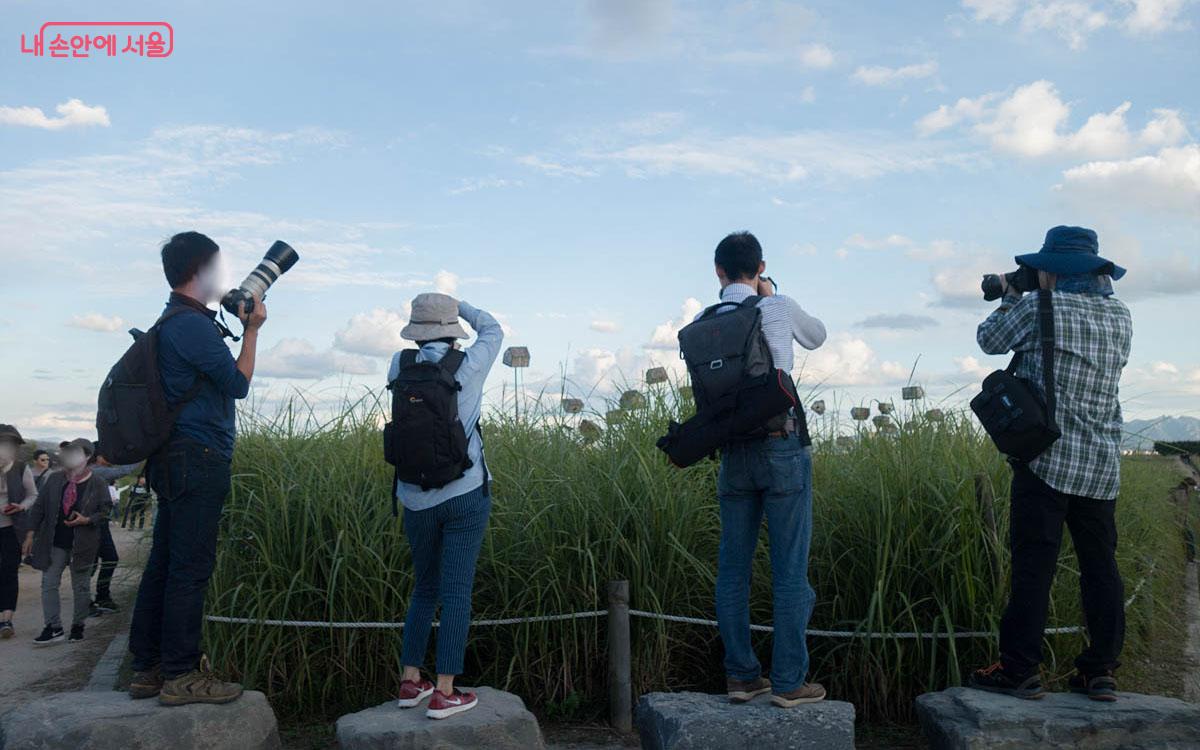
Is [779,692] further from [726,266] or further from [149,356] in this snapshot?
[149,356]

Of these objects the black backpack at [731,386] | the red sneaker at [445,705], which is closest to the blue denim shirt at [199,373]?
the red sneaker at [445,705]

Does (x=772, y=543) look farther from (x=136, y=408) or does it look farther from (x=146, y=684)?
(x=146, y=684)

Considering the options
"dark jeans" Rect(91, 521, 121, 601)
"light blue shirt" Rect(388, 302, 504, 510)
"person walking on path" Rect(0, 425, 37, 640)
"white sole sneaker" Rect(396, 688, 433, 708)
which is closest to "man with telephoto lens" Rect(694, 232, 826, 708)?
"light blue shirt" Rect(388, 302, 504, 510)

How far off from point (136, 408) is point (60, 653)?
5.01 meters

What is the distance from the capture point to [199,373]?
14.5 ft

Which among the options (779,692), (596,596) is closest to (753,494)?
(779,692)

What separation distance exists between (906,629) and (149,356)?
13.6 feet

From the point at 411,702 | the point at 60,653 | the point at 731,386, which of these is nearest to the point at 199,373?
the point at 411,702

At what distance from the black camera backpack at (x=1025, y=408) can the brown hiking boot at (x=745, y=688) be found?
61.0 inches

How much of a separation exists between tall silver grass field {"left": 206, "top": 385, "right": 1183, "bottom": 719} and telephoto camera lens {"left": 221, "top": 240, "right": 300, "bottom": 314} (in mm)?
1474

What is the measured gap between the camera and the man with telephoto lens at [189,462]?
4.35 m

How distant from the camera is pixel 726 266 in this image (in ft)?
14.9

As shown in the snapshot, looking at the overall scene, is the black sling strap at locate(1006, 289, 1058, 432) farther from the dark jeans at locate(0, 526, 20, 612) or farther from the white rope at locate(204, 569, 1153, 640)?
the dark jeans at locate(0, 526, 20, 612)

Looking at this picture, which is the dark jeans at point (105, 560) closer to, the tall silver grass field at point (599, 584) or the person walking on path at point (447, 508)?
the tall silver grass field at point (599, 584)
